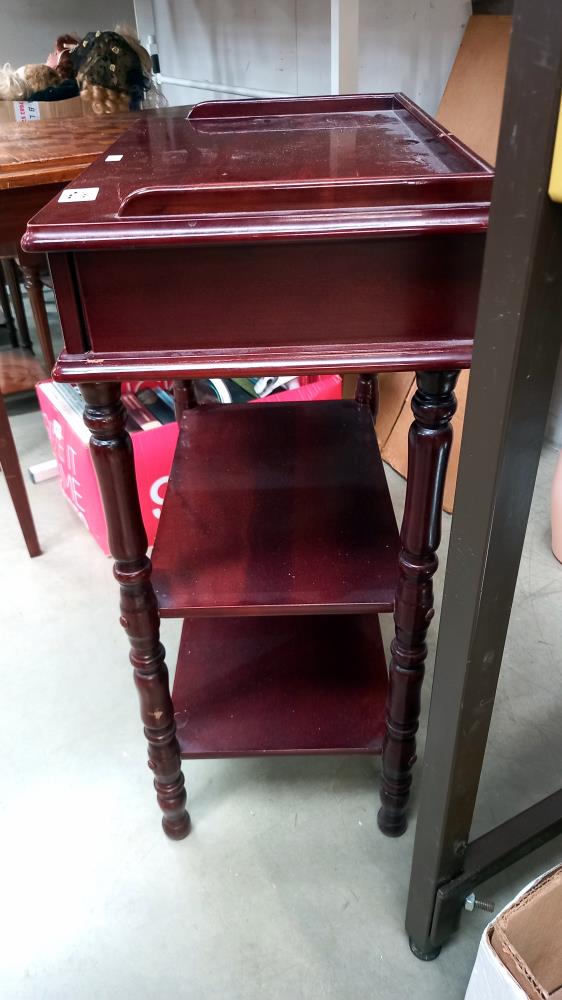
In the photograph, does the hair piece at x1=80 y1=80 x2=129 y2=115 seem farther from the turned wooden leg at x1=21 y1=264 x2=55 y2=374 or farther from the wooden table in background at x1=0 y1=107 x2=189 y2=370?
the turned wooden leg at x1=21 y1=264 x2=55 y2=374

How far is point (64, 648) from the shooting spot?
1.40m

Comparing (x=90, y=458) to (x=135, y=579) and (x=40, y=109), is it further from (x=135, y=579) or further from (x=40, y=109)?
(x=40, y=109)

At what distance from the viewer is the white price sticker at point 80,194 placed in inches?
27.9

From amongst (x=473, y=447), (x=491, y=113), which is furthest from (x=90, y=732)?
(x=491, y=113)

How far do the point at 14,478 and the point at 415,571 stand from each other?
101 cm

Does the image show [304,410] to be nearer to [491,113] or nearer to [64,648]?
[64,648]

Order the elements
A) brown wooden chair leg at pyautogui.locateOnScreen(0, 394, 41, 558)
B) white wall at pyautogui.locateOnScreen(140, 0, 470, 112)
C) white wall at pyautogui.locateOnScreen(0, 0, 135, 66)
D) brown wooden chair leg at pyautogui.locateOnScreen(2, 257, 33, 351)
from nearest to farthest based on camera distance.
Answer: brown wooden chair leg at pyautogui.locateOnScreen(0, 394, 41, 558), white wall at pyautogui.locateOnScreen(140, 0, 470, 112), brown wooden chair leg at pyautogui.locateOnScreen(2, 257, 33, 351), white wall at pyautogui.locateOnScreen(0, 0, 135, 66)

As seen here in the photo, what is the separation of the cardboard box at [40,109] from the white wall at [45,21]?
1.44m

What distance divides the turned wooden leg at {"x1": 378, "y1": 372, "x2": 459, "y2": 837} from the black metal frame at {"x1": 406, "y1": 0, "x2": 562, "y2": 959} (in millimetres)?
124

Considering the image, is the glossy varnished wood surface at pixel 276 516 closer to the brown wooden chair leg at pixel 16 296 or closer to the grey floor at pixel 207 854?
the grey floor at pixel 207 854

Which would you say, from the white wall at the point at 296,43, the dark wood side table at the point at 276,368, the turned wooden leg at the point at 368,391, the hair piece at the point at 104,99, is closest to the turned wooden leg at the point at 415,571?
the dark wood side table at the point at 276,368

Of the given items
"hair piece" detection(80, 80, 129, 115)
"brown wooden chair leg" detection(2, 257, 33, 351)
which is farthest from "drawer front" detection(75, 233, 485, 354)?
"brown wooden chair leg" detection(2, 257, 33, 351)

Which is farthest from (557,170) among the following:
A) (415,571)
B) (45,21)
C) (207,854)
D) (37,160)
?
(45,21)

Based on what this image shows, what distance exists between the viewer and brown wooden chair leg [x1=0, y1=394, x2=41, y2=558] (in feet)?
4.89
